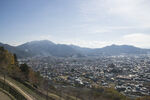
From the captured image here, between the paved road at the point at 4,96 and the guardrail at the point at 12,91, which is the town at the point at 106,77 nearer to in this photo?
the guardrail at the point at 12,91

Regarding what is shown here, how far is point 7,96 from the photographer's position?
53.1 feet

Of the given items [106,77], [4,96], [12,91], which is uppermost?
[4,96]

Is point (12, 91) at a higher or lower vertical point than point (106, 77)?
higher

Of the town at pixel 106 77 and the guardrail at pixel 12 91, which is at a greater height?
the guardrail at pixel 12 91

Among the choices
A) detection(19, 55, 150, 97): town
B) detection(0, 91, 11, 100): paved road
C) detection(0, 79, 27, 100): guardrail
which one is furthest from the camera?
detection(19, 55, 150, 97): town

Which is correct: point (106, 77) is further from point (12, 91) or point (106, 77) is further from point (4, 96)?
point (4, 96)

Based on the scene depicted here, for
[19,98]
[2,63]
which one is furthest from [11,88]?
[2,63]

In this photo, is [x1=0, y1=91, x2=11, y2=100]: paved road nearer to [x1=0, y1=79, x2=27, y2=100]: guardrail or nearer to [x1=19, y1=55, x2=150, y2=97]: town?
[x1=0, y1=79, x2=27, y2=100]: guardrail

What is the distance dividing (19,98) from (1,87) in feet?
10.6

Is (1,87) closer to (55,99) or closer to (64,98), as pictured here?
(55,99)

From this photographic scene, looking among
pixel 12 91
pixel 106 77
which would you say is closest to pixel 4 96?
pixel 12 91

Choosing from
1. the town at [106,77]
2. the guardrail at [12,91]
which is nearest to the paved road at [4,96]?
the guardrail at [12,91]

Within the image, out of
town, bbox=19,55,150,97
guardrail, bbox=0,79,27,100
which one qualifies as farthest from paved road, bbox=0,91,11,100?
town, bbox=19,55,150,97

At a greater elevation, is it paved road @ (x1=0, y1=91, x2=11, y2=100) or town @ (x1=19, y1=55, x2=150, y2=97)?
paved road @ (x1=0, y1=91, x2=11, y2=100)
